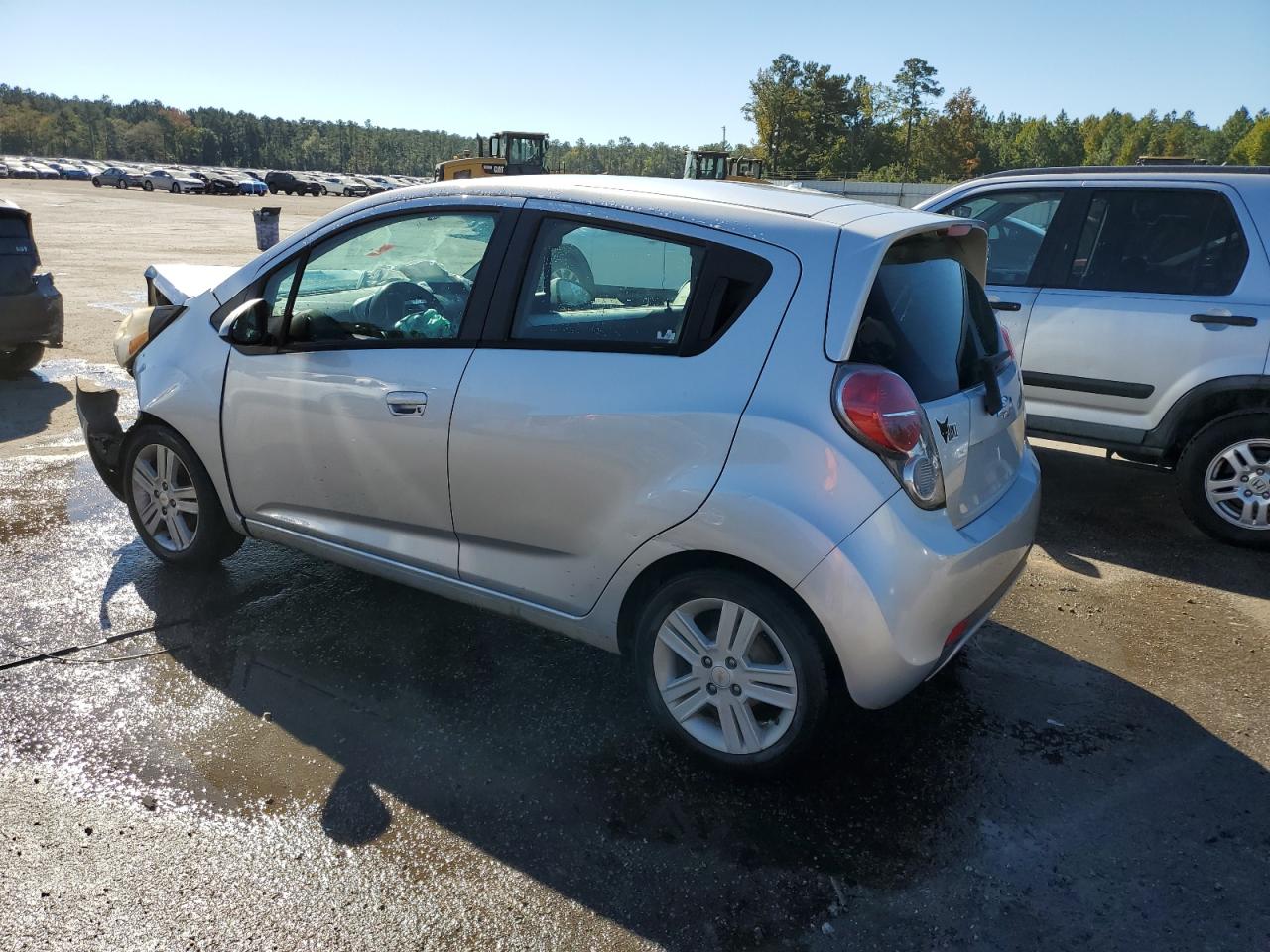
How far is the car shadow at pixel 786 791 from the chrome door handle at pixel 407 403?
100 cm

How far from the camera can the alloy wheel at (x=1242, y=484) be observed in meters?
4.91

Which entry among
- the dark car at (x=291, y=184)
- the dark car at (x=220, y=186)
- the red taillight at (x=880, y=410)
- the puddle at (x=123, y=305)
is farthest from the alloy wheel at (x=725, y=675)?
the dark car at (x=291, y=184)

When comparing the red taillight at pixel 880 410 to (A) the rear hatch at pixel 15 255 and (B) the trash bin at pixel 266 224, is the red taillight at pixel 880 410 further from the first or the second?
(B) the trash bin at pixel 266 224

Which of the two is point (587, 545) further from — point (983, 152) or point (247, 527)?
point (983, 152)

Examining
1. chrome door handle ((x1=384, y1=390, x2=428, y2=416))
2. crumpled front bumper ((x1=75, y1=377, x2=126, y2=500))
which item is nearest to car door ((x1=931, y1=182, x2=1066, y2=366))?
chrome door handle ((x1=384, y1=390, x2=428, y2=416))

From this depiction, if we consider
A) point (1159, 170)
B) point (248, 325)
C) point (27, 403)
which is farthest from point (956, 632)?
point (27, 403)

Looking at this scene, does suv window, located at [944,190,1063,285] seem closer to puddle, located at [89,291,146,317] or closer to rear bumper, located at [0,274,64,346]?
rear bumper, located at [0,274,64,346]

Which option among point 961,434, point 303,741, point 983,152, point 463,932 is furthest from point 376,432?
point 983,152

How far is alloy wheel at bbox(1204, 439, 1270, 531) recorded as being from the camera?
4.91 m

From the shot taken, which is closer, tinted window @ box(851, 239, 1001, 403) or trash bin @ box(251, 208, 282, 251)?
tinted window @ box(851, 239, 1001, 403)

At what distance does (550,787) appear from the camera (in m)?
2.93

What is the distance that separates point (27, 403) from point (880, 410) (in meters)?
7.31

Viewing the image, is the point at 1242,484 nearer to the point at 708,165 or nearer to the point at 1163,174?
the point at 1163,174

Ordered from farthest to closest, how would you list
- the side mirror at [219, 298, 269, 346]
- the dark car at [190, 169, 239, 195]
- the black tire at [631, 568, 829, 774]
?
the dark car at [190, 169, 239, 195]
the side mirror at [219, 298, 269, 346]
the black tire at [631, 568, 829, 774]
